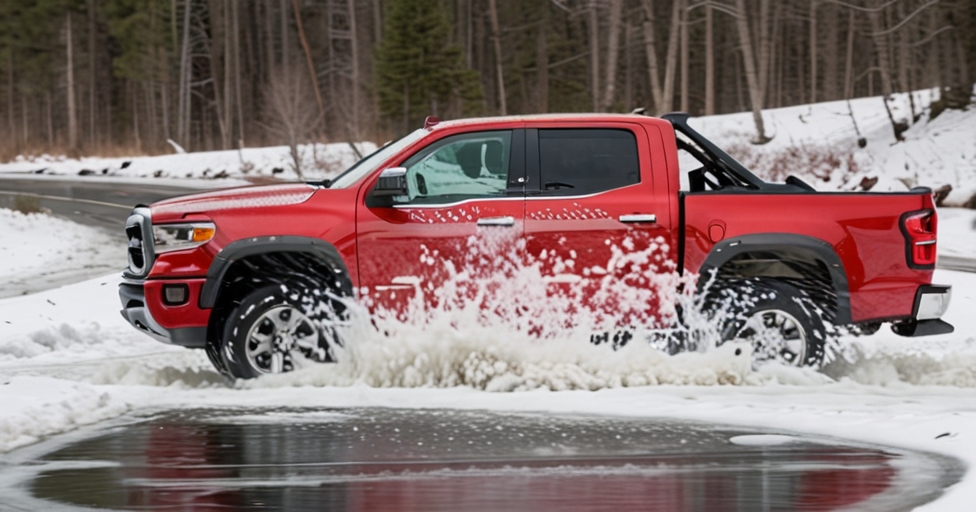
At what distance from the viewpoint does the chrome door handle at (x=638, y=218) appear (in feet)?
25.2

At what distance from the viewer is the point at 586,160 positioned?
792 centimetres

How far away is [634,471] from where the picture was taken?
18.7ft

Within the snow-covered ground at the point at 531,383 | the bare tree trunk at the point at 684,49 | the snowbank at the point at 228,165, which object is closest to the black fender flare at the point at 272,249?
the snow-covered ground at the point at 531,383

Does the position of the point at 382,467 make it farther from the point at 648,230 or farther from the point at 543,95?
the point at 543,95

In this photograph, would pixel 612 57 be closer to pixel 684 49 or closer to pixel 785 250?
pixel 684 49

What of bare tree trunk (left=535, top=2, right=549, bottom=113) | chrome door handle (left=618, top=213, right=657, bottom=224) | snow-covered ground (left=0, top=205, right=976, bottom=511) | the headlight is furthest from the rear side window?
bare tree trunk (left=535, top=2, right=549, bottom=113)

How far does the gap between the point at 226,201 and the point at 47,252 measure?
1154cm

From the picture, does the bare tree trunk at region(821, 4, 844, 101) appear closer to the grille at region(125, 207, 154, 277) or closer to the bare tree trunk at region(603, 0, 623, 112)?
the bare tree trunk at region(603, 0, 623, 112)

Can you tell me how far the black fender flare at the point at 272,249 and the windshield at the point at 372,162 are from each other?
484 mm

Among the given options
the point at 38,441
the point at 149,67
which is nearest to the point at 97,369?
the point at 38,441

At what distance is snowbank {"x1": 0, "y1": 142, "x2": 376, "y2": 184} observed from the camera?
1342 inches

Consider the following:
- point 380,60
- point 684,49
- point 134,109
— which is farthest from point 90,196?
point 134,109

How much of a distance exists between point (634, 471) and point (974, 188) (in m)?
19.8

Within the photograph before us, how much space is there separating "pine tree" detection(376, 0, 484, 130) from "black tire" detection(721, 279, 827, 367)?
127 feet
